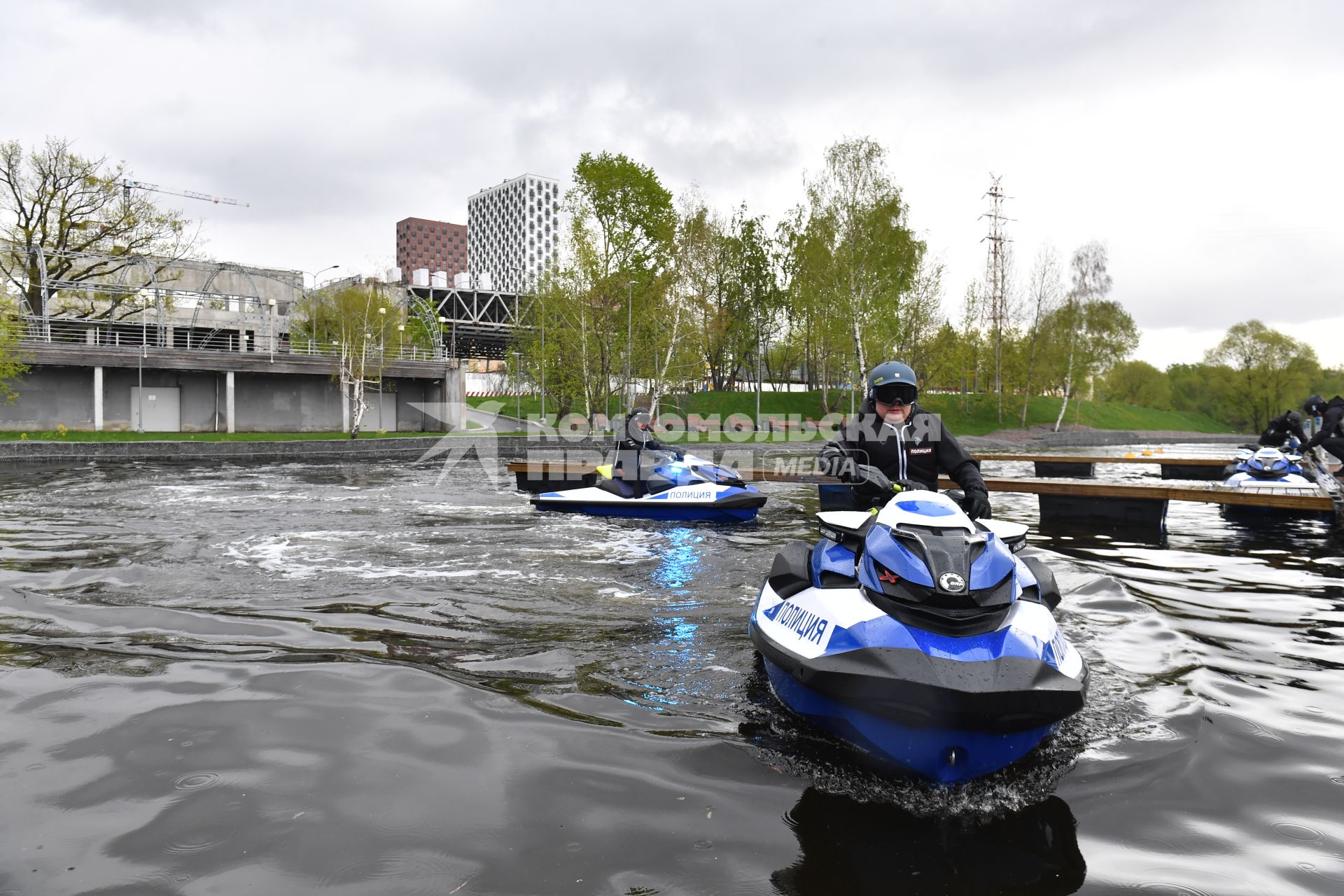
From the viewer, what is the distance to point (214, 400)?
42.2 m

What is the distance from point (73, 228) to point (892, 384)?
49.0 meters

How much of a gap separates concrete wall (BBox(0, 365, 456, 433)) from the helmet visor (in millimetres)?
43003

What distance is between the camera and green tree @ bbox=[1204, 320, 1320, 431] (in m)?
65.9

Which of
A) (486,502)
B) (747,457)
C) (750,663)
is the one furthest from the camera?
(747,457)

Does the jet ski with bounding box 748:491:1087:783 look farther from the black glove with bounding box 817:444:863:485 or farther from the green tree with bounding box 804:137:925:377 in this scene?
the green tree with bounding box 804:137:925:377

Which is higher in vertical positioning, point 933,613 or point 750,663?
point 933,613

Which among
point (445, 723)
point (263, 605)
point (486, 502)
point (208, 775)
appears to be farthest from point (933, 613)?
point (486, 502)

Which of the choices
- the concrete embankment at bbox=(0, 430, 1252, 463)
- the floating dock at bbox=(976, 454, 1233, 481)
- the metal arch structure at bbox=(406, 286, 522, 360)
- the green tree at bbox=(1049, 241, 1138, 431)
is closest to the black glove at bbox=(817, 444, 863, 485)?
the concrete embankment at bbox=(0, 430, 1252, 463)

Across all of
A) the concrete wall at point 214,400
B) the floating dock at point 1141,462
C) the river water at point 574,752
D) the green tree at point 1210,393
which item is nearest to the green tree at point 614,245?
the concrete wall at point 214,400

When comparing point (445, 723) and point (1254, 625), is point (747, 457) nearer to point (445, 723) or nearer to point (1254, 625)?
point (1254, 625)

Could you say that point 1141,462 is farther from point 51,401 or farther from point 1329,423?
point 51,401

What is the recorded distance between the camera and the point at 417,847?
344 cm

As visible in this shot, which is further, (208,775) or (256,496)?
(256,496)

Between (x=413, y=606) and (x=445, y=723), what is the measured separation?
3113 mm
